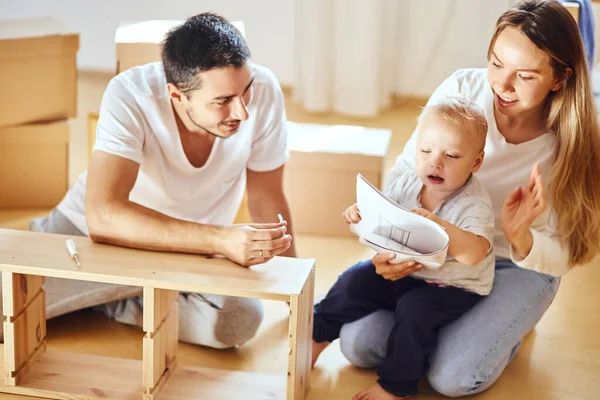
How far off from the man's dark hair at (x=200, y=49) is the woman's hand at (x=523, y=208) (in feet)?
1.94

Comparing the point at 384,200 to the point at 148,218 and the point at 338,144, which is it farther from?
the point at 338,144

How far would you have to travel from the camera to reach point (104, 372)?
1886mm

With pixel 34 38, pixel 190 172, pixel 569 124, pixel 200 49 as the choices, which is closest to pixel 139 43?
pixel 34 38

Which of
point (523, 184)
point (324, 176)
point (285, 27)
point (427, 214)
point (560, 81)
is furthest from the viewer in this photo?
point (285, 27)

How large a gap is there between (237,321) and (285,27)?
2.24m

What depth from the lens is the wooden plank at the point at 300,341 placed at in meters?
1.66

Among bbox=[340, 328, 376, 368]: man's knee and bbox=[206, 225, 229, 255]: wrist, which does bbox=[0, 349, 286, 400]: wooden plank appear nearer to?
bbox=[340, 328, 376, 368]: man's knee

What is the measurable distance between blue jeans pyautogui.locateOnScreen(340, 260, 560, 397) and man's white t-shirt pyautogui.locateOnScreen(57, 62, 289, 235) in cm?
43

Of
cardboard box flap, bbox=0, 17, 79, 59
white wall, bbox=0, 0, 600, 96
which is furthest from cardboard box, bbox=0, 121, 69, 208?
white wall, bbox=0, 0, 600, 96

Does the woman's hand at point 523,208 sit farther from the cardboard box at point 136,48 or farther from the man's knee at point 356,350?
the cardboard box at point 136,48

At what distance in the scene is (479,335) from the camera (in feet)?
6.11

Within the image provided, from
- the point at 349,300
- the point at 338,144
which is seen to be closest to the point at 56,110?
the point at 338,144

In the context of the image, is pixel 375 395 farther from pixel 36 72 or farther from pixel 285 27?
pixel 285 27

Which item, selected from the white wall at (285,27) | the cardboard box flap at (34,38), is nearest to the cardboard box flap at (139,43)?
the cardboard box flap at (34,38)
